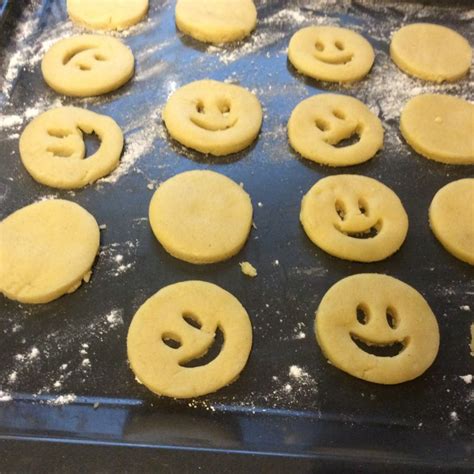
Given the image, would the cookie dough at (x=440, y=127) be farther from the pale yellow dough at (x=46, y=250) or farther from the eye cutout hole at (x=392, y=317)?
the pale yellow dough at (x=46, y=250)

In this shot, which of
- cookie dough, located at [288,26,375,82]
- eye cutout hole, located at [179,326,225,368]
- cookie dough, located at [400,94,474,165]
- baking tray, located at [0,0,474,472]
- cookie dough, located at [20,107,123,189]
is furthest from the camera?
cookie dough, located at [288,26,375,82]

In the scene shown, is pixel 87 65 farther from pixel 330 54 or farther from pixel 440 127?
pixel 440 127

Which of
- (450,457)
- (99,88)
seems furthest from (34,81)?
(450,457)

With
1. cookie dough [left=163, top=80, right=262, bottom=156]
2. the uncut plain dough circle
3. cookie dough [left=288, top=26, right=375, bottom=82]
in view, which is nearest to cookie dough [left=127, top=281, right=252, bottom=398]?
cookie dough [left=163, top=80, right=262, bottom=156]

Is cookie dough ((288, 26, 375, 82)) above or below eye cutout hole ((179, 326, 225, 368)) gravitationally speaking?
above

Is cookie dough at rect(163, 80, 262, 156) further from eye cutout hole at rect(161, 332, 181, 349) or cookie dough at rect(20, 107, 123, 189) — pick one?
eye cutout hole at rect(161, 332, 181, 349)

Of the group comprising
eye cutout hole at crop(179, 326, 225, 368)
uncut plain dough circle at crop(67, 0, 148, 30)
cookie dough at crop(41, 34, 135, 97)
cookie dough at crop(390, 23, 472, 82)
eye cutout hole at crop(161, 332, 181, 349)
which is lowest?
eye cutout hole at crop(179, 326, 225, 368)

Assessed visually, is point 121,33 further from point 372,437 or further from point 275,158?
point 372,437

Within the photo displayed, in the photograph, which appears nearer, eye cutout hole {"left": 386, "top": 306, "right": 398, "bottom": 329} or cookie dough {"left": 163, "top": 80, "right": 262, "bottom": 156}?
eye cutout hole {"left": 386, "top": 306, "right": 398, "bottom": 329}
